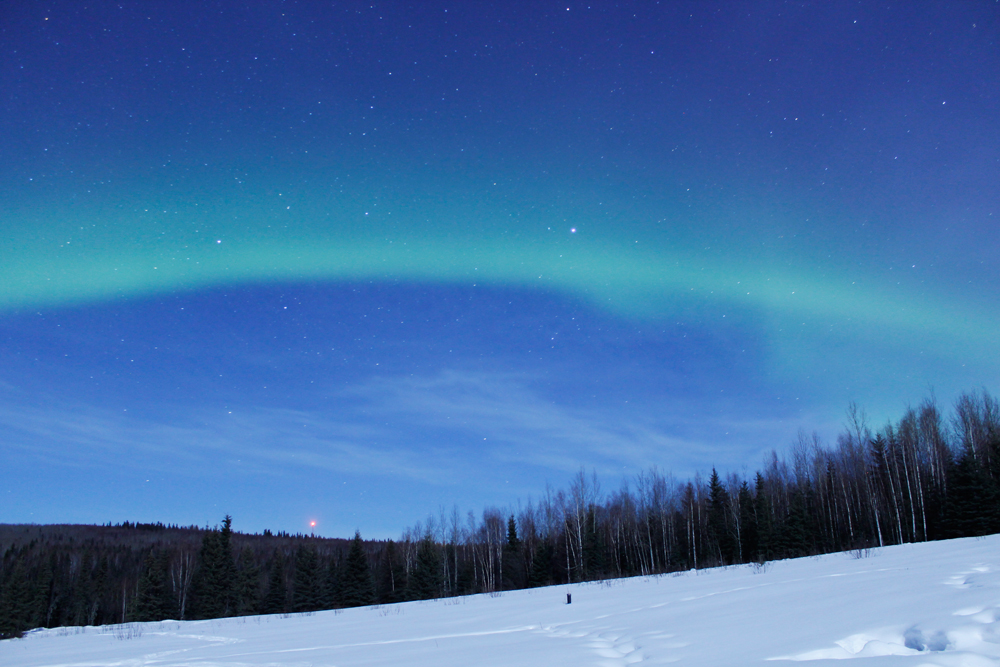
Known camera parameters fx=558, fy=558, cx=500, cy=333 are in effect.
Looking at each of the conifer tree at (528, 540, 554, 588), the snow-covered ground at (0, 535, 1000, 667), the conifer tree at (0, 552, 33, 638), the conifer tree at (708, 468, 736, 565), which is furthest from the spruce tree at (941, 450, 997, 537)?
the conifer tree at (0, 552, 33, 638)

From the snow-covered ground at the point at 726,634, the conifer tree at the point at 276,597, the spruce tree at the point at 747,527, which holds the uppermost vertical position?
the snow-covered ground at the point at 726,634

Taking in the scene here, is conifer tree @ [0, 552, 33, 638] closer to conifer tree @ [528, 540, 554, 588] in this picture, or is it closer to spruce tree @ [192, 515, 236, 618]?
spruce tree @ [192, 515, 236, 618]

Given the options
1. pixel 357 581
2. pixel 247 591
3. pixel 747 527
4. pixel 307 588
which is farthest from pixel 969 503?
pixel 247 591

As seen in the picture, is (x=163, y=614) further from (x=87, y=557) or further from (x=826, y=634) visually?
(x=826, y=634)

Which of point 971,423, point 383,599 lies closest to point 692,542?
point 971,423

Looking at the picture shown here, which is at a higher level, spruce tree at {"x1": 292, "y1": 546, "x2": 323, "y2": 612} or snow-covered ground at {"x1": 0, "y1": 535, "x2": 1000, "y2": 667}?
snow-covered ground at {"x1": 0, "y1": 535, "x2": 1000, "y2": 667}

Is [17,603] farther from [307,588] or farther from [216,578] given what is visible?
[307,588]

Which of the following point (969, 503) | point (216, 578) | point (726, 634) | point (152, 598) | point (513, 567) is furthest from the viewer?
point (513, 567)

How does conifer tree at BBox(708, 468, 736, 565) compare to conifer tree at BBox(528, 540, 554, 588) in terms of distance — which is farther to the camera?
conifer tree at BBox(528, 540, 554, 588)

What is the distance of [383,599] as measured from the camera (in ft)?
192

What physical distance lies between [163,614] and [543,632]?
5512 centimetres

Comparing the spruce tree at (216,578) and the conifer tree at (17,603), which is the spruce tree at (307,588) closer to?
the spruce tree at (216,578)

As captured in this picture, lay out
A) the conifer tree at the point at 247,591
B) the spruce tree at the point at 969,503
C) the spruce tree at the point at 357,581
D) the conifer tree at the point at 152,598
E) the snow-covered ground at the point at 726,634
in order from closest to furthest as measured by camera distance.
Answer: the snow-covered ground at the point at 726,634
the spruce tree at the point at 969,503
the conifer tree at the point at 247,591
the conifer tree at the point at 152,598
the spruce tree at the point at 357,581

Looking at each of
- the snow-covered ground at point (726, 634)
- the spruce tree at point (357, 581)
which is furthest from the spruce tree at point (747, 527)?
the snow-covered ground at point (726, 634)
